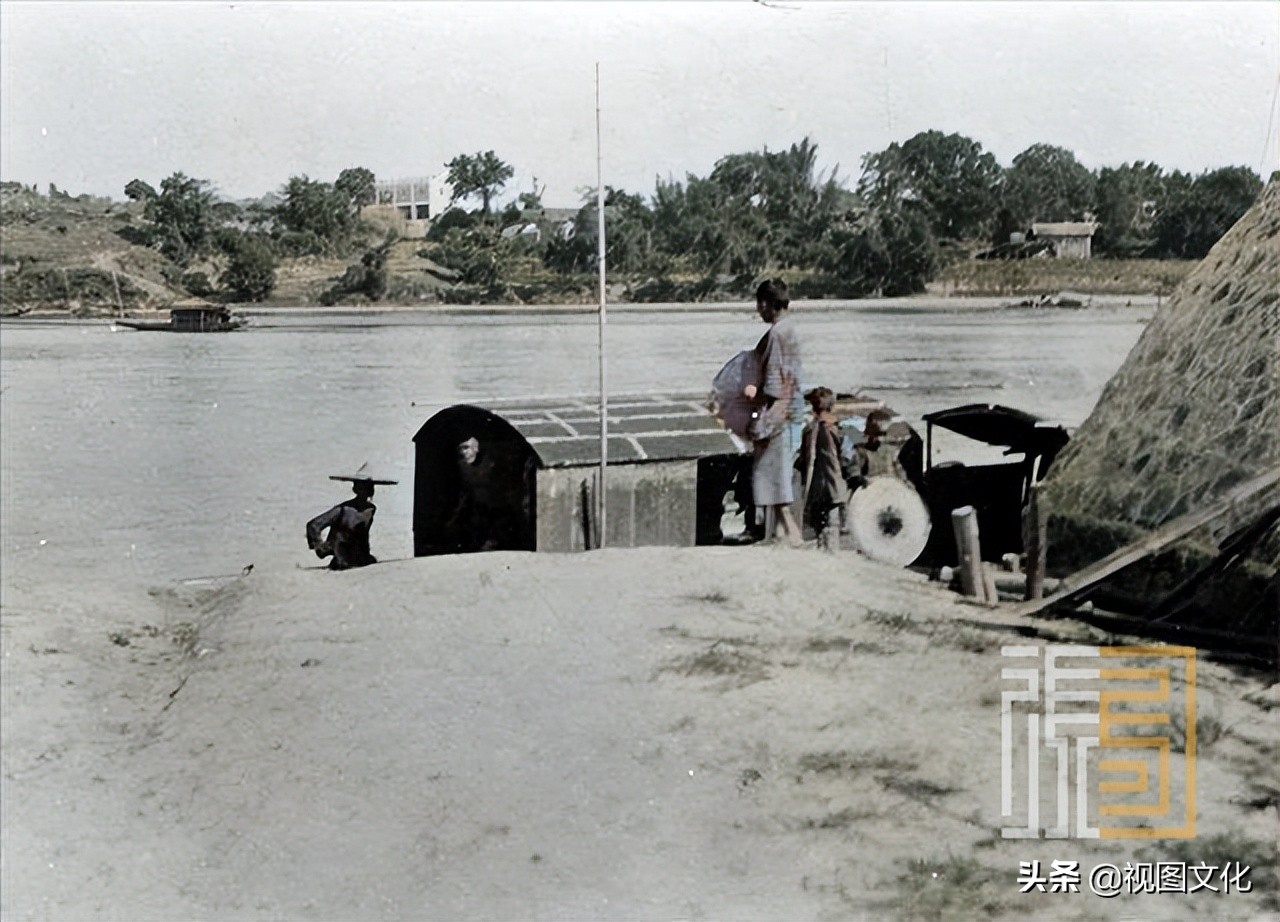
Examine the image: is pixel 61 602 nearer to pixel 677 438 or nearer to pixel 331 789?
pixel 331 789

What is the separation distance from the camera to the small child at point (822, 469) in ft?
14.7

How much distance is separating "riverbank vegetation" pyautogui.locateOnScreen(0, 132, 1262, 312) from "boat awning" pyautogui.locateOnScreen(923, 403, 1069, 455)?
40 centimetres

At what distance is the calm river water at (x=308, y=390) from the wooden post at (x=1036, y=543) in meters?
0.28

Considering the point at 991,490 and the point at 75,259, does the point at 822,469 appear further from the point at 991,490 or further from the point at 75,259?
the point at 75,259

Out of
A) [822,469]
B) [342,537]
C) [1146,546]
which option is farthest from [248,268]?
[1146,546]

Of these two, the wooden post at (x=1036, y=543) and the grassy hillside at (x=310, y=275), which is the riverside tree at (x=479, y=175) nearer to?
the grassy hillside at (x=310, y=275)

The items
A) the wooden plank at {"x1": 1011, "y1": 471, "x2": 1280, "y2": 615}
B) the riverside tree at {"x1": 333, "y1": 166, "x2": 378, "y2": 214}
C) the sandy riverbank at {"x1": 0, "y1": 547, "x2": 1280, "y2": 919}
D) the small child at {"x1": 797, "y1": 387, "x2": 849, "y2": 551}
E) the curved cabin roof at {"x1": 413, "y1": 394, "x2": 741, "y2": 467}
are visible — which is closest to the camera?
the sandy riverbank at {"x1": 0, "y1": 547, "x2": 1280, "y2": 919}

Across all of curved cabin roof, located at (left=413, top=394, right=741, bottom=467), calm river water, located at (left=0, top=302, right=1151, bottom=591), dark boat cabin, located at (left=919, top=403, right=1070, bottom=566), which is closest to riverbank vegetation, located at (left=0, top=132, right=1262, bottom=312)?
calm river water, located at (left=0, top=302, right=1151, bottom=591)

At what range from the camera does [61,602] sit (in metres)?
4.61

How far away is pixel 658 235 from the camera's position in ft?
15.1

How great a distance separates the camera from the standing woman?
446 centimetres

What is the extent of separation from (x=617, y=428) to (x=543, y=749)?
3.20ft

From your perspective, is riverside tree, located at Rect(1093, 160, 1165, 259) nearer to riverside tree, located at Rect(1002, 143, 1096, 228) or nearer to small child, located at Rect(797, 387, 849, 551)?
riverside tree, located at Rect(1002, 143, 1096, 228)

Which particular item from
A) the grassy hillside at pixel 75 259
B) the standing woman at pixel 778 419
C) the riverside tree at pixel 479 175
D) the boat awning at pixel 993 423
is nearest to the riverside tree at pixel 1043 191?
the boat awning at pixel 993 423
